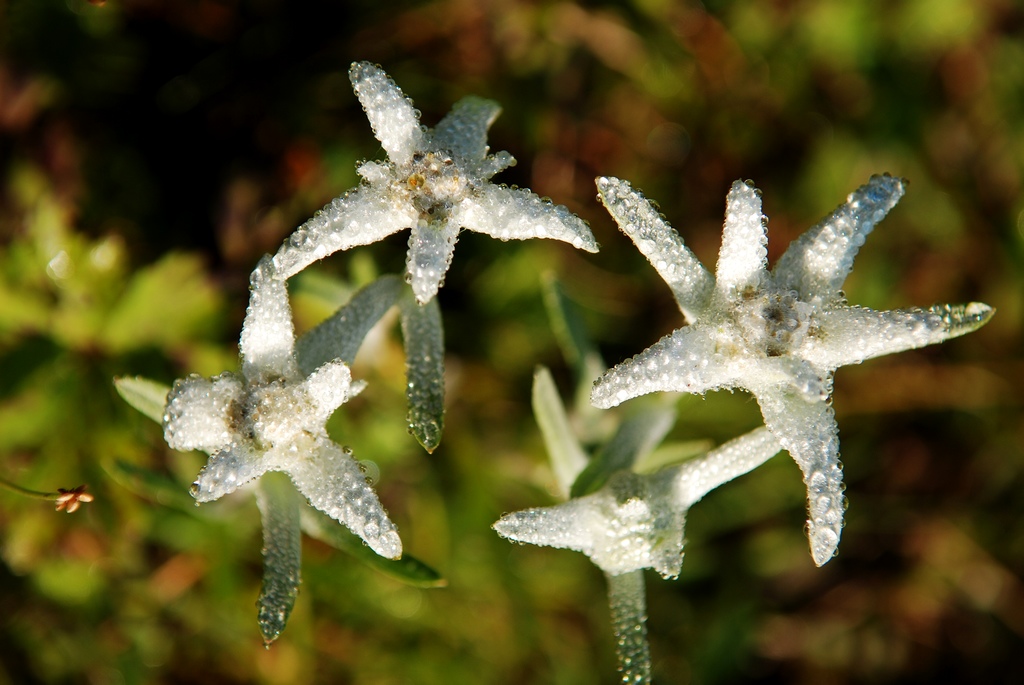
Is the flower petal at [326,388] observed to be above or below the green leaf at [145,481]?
above

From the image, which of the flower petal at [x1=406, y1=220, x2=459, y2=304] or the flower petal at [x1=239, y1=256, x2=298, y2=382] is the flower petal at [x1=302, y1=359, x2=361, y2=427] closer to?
the flower petal at [x1=239, y1=256, x2=298, y2=382]

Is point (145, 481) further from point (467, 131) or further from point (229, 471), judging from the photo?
point (467, 131)

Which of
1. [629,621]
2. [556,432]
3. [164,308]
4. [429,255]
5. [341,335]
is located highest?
[429,255]

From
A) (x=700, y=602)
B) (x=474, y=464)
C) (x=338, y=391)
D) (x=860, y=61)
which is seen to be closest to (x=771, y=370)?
(x=338, y=391)

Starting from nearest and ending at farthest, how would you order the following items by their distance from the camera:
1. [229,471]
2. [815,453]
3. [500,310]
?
1. [229,471]
2. [815,453]
3. [500,310]

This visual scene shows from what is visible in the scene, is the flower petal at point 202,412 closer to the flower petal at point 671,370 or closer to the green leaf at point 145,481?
the green leaf at point 145,481

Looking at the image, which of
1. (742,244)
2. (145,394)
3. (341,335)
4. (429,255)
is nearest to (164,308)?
(145,394)

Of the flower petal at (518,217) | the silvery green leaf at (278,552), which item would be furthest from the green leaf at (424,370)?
the silvery green leaf at (278,552)
